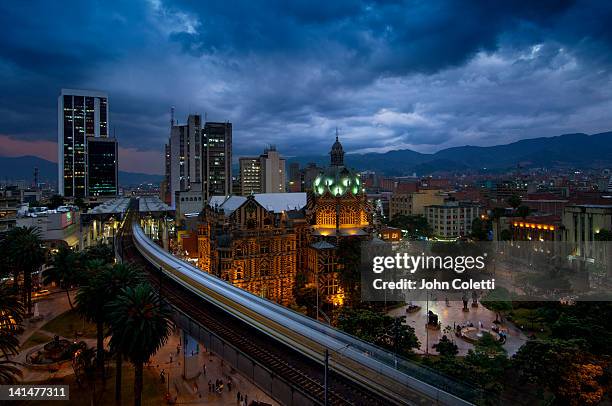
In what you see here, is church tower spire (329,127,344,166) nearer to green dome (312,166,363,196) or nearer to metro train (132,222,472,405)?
green dome (312,166,363,196)

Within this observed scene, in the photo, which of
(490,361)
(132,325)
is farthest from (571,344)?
(132,325)

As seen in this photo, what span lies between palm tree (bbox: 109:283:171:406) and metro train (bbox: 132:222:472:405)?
32.1ft

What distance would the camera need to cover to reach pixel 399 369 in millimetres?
27172

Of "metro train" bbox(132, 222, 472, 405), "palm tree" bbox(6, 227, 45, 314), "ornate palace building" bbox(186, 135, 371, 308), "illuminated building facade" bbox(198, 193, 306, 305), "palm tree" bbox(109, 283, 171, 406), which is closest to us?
"metro train" bbox(132, 222, 472, 405)

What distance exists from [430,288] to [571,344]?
49.0 meters

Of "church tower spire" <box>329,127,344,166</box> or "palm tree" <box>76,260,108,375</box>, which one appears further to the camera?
"church tower spire" <box>329,127,344,166</box>

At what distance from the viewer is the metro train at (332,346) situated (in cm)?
2619

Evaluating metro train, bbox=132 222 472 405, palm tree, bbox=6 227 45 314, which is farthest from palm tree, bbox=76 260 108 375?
palm tree, bbox=6 227 45 314

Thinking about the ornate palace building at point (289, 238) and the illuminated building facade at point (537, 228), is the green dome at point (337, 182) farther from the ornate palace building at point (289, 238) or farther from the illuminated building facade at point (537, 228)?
the illuminated building facade at point (537, 228)

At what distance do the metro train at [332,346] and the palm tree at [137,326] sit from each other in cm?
979

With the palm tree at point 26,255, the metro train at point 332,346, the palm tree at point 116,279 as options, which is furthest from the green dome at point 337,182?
the palm tree at point 26,255

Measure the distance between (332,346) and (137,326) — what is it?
1659 cm

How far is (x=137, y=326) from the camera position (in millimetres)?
33719

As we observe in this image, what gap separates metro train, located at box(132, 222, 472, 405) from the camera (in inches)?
1031
